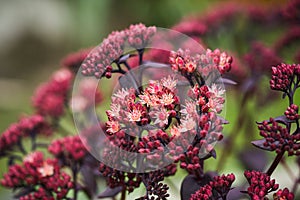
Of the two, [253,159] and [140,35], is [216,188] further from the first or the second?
[253,159]

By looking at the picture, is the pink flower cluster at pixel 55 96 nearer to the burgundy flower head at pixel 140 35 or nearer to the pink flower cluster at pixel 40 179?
the pink flower cluster at pixel 40 179

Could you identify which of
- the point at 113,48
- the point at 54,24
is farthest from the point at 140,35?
the point at 54,24

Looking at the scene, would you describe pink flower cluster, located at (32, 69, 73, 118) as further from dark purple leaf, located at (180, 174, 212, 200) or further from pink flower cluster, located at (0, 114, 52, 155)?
dark purple leaf, located at (180, 174, 212, 200)

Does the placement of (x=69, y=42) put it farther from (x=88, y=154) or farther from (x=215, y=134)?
(x=215, y=134)

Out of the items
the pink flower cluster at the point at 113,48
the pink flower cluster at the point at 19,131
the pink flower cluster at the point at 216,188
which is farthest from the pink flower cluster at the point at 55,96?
the pink flower cluster at the point at 216,188

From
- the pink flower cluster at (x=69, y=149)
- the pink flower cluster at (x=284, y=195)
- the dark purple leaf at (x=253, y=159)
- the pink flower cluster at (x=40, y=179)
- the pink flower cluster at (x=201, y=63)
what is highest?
the pink flower cluster at (x=201, y=63)

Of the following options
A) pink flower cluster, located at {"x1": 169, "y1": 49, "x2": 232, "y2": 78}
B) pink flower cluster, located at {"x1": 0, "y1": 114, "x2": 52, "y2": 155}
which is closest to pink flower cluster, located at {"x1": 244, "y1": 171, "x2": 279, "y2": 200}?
pink flower cluster, located at {"x1": 169, "y1": 49, "x2": 232, "y2": 78}
